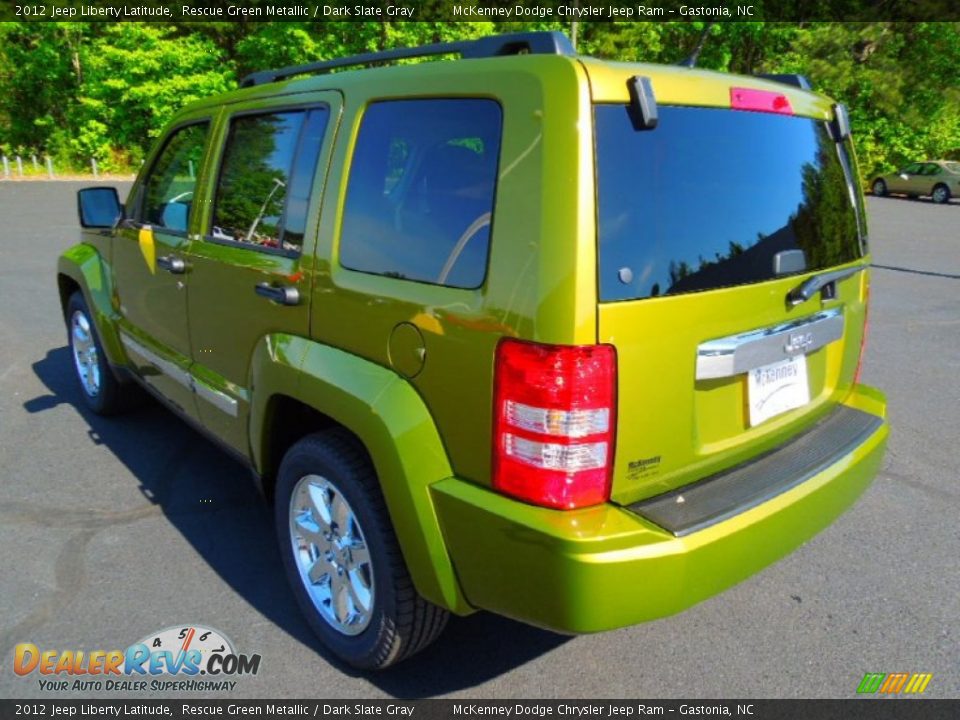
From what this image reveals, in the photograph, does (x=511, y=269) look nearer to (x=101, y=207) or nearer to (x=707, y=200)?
(x=707, y=200)

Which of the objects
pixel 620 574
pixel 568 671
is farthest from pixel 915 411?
pixel 620 574

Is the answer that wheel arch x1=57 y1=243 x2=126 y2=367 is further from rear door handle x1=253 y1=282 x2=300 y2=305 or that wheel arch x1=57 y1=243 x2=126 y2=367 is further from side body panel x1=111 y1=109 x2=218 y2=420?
rear door handle x1=253 y1=282 x2=300 y2=305

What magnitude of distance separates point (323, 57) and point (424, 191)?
28.7m

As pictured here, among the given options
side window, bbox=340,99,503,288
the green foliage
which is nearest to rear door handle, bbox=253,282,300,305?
side window, bbox=340,99,503,288

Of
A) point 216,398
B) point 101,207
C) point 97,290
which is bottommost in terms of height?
point 216,398

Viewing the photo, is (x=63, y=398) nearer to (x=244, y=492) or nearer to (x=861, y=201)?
(x=244, y=492)

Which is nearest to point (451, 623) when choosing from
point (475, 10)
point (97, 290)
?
point (97, 290)

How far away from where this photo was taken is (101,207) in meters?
4.04

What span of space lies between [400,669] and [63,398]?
12.6ft

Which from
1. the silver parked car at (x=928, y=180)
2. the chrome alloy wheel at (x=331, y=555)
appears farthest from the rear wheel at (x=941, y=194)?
the chrome alloy wheel at (x=331, y=555)

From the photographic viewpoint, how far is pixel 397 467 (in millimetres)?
2018

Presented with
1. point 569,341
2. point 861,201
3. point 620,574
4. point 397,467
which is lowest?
point 620,574

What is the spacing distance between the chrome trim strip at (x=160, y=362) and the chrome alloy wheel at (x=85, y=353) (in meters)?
0.70

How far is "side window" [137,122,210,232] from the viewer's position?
10.9ft
